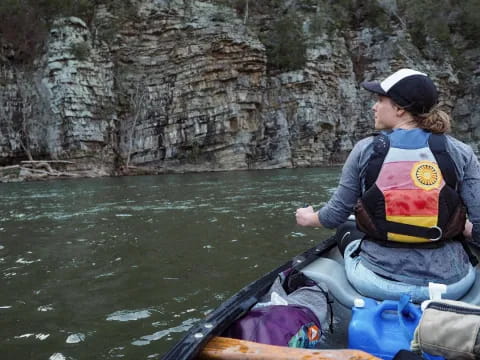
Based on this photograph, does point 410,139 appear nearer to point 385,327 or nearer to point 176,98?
point 385,327

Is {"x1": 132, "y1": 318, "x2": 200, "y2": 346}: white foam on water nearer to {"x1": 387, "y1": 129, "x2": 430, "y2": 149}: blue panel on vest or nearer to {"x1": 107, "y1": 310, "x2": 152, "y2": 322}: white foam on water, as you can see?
{"x1": 107, "y1": 310, "x2": 152, "y2": 322}: white foam on water

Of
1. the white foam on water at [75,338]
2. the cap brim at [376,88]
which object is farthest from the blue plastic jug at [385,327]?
the white foam on water at [75,338]

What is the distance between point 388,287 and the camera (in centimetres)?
229

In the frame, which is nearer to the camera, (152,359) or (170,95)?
(152,359)

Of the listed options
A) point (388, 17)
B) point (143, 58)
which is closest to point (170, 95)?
point (143, 58)

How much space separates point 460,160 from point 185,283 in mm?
3343

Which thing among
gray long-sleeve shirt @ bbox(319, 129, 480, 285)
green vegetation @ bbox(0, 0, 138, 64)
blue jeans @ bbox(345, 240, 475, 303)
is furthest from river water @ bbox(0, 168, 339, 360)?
green vegetation @ bbox(0, 0, 138, 64)

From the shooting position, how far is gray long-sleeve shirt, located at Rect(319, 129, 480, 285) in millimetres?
2254

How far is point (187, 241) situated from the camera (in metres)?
7.00

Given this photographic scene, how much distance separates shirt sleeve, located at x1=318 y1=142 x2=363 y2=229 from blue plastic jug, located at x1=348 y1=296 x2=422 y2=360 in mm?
598

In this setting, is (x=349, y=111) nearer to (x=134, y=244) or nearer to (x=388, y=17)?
(x=388, y=17)

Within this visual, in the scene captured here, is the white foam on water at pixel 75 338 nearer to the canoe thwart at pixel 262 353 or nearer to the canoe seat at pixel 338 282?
the canoe seat at pixel 338 282

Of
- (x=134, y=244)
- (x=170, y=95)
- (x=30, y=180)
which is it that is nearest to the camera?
(x=134, y=244)

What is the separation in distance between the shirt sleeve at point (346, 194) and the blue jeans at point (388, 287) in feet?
0.96
